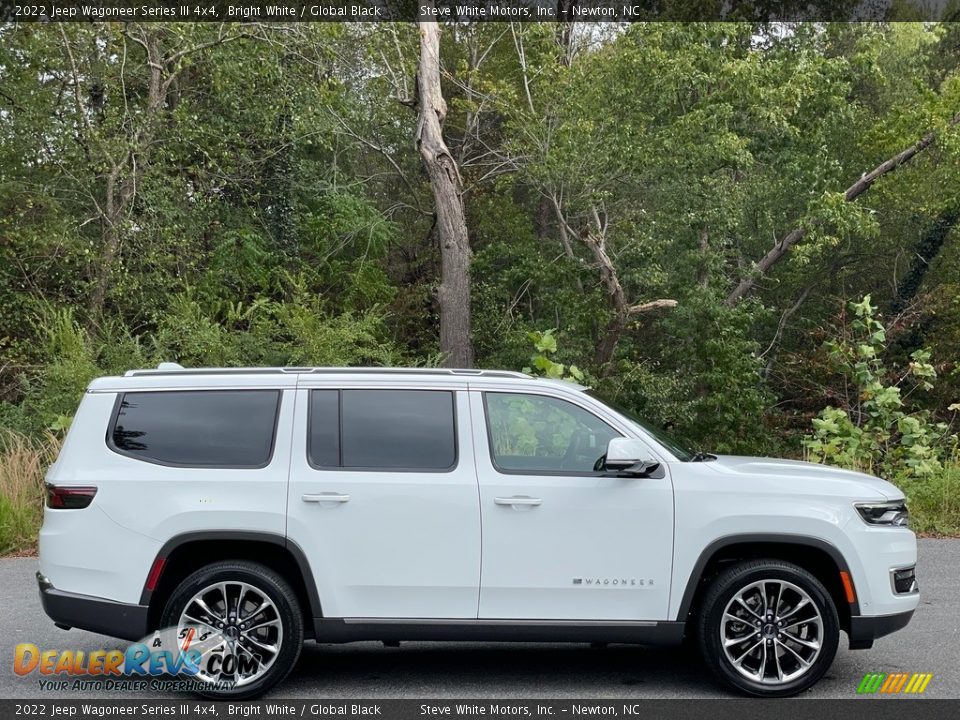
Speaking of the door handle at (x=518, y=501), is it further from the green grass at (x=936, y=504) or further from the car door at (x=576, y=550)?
the green grass at (x=936, y=504)

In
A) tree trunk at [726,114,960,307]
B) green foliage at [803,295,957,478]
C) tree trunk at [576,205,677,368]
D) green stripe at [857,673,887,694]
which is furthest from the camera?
tree trunk at [726,114,960,307]

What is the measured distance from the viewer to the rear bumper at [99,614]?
6.06 meters

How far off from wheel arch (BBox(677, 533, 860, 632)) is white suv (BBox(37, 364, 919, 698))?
0.02 metres

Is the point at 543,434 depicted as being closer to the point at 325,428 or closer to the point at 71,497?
the point at 325,428

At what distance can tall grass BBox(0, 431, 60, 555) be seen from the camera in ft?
36.6

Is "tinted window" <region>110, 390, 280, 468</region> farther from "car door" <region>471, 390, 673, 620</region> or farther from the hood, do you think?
the hood

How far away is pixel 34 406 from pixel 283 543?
438 inches

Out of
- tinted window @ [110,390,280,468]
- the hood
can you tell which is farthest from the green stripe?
tinted window @ [110,390,280,468]

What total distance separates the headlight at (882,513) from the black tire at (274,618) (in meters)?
3.23

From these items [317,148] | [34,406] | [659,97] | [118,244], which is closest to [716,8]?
[659,97]

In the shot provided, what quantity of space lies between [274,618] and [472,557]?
116 cm

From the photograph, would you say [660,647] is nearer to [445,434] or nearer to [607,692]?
[607,692]

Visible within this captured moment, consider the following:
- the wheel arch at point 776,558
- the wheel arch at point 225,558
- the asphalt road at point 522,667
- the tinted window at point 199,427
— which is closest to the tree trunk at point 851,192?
the asphalt road at point 522,667

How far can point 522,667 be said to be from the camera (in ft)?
22.7
